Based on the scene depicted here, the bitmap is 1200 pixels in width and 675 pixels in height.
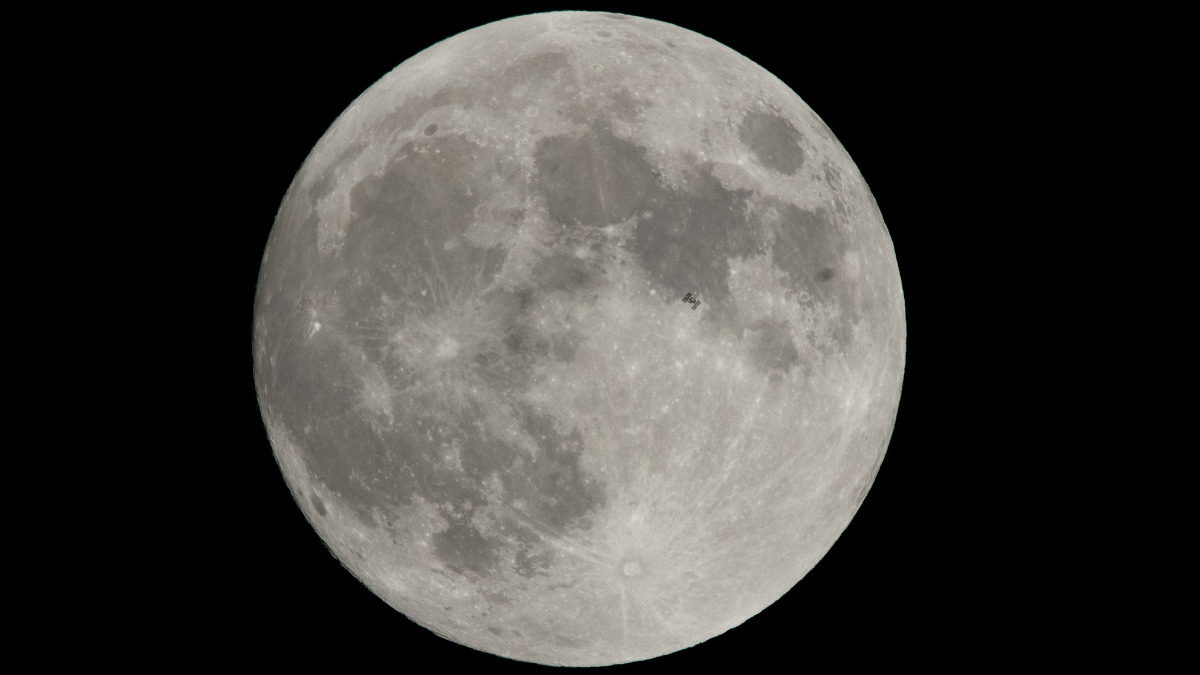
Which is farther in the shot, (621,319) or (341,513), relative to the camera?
(341,513)

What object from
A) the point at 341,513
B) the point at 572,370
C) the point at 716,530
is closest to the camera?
the point at 572,370

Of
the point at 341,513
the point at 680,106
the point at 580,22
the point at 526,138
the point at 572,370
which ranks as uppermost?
the point at 580,22

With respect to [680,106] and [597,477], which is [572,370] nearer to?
[597,477]

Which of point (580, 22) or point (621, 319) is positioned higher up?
point (580, 22)

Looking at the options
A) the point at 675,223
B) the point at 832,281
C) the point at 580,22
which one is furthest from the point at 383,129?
the point at 832,281

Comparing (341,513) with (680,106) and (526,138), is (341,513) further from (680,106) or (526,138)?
(680,106)

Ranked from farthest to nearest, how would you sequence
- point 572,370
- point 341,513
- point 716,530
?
1. point 341,513
2. point 716,530
3. point 572,370
